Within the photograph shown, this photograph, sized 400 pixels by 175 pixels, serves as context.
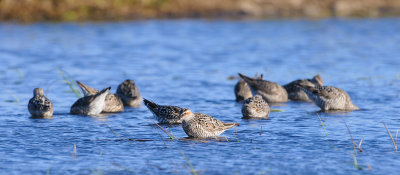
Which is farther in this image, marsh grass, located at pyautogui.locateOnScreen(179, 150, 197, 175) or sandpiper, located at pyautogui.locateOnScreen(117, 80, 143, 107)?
sandpiper, located at pyautogui.locateOnScreen(117, 80, 143, 107)

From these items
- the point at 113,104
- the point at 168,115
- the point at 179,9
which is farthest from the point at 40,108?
the point at 179,9

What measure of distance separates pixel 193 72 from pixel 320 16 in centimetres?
Result: 2795

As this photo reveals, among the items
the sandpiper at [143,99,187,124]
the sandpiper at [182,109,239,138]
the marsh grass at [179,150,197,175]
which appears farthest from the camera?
the sandpiper at [143,99,187,124]

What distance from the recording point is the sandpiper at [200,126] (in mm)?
12867

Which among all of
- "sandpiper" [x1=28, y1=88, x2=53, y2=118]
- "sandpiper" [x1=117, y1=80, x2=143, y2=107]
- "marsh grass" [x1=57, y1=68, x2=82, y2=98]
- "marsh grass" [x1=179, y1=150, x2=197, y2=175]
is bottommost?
"marsh grass" [x1=179, y1=150, x2=197, y2=175]

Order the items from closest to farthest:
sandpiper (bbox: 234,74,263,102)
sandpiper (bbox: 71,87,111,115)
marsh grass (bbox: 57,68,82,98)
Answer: sandpiper (bbox: 71,87,111,115)
marsh grass (bbox: 57,68,82,98)
sandpiper (bbox: 234,74,263,102)

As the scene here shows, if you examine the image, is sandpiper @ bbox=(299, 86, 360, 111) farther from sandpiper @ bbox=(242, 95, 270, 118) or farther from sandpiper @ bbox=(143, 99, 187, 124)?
sandpiper @ bbox=(143, 99, 187, 124)

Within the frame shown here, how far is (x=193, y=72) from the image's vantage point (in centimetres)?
2514

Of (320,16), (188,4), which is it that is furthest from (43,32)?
(320,16)

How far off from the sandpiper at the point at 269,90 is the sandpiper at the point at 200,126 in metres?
5.43

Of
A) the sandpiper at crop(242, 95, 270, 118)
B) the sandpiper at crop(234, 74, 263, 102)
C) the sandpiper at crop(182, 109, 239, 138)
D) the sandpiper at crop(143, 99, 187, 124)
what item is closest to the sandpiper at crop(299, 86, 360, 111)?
the sandpiper at crop(242, 95, 270, 118)

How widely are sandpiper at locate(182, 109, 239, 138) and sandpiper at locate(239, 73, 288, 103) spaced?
17.8ft

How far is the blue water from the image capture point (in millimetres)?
11117

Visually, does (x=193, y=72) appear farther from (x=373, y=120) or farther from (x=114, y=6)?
(x=114, y=6)
